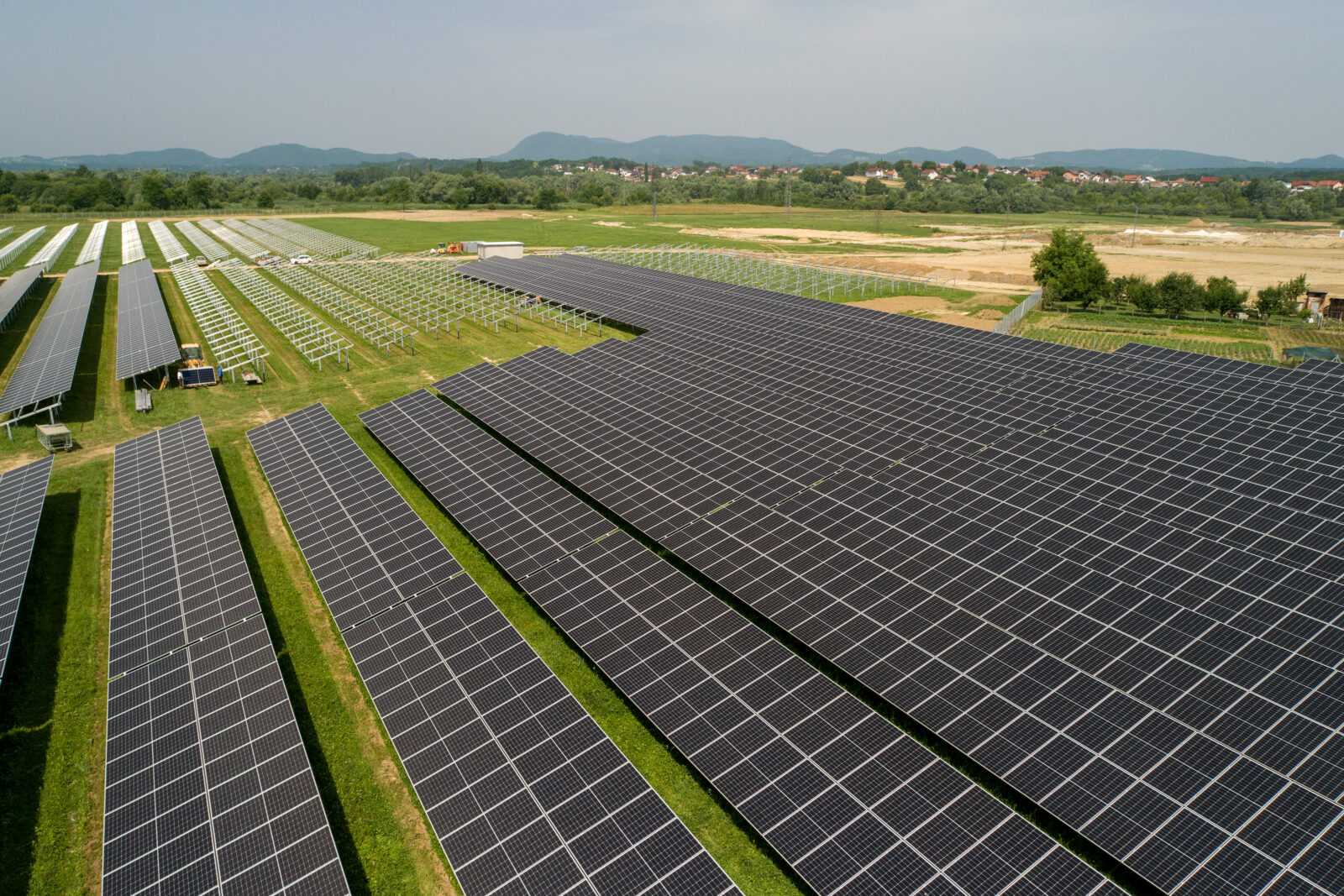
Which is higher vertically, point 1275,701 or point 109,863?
point 1275,701

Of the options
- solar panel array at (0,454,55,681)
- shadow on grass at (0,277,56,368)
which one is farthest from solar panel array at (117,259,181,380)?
solar panel array at (0,454,55,681)

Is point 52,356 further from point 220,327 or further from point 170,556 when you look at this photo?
point 170,556

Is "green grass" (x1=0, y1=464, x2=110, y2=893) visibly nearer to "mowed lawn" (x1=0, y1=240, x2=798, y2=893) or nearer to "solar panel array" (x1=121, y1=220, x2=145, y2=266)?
"mowed lawn" (x1=0, y1=240, x2=798, y2=893)

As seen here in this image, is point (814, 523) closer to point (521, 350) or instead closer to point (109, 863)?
point (109, 863)

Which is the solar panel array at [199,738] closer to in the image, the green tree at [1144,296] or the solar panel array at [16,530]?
the solar panel array at [16,530]

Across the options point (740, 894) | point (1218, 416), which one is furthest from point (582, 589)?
point (1218, 416)

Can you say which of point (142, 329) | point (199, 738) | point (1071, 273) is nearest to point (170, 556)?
point (199, 738)

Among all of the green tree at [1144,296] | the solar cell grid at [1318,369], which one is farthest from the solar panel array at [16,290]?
the green tree at [1144,296]
